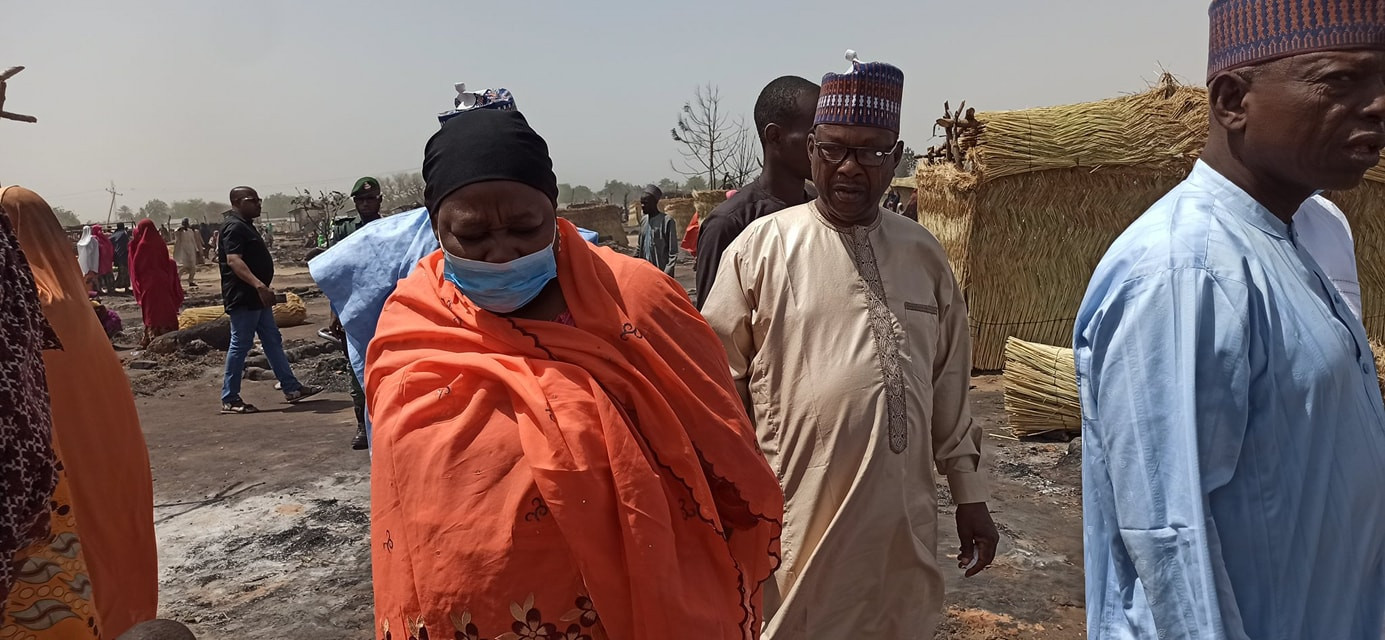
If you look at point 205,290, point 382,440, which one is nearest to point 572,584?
point 382,440

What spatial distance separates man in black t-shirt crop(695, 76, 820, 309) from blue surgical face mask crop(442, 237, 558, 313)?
1626 millimetres

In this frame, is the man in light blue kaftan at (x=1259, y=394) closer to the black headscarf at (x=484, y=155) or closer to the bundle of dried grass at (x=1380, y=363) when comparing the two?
the black headscarf at (x=484, y=155)

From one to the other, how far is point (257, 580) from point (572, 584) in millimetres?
3351

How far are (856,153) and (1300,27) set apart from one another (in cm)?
132

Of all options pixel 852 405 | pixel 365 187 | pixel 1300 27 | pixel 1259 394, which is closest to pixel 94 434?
pixel 852 405

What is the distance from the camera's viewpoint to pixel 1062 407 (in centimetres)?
630

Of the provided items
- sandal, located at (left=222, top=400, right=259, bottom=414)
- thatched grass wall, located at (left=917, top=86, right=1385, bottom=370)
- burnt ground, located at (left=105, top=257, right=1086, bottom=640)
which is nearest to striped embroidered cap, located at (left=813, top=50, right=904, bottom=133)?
burnt ground, located at (left=105, top=257, right=1086, bottom=640)

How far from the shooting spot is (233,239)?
7.91 m

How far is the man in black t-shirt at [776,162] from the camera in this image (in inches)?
139

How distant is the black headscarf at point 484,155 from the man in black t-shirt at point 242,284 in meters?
6.84

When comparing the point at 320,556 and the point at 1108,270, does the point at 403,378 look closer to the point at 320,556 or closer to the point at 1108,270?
the point at 1108,270

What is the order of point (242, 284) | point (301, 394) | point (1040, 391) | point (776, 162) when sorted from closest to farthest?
1. point (776, 162)
2. point (1040, 391)
3. point (242, 284)
4. point (301, 394)

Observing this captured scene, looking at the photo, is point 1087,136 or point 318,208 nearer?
point 1087,136

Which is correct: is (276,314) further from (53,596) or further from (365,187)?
(53,596)
